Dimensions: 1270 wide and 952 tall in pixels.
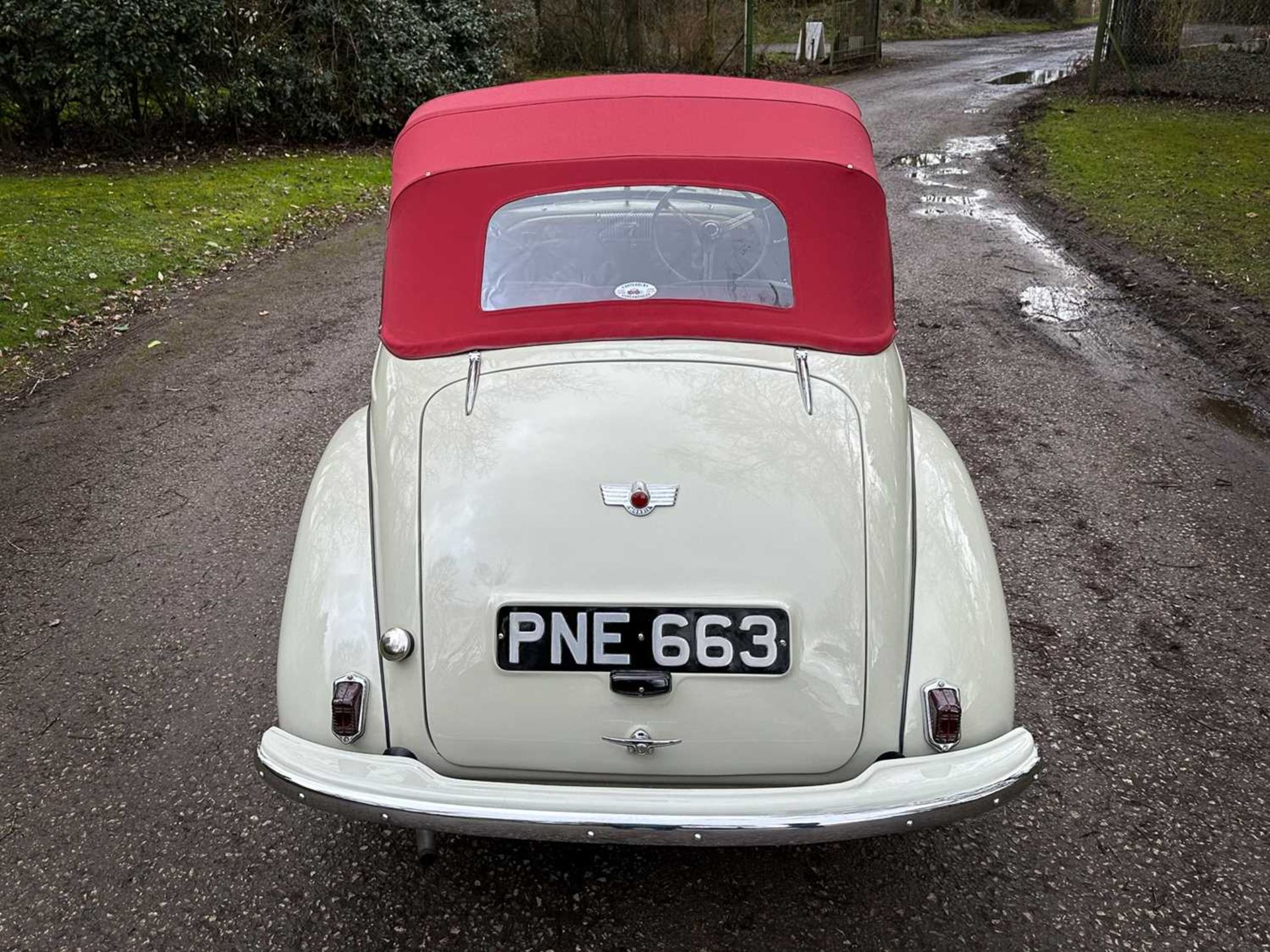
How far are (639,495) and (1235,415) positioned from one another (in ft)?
14.9

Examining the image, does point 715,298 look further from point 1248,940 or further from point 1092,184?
point 1092,184

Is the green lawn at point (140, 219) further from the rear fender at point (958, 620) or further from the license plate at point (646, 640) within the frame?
the rear fender at point (958, 620)

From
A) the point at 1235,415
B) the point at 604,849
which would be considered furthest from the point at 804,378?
the point at 1235,415

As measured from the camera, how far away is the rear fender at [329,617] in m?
2.46

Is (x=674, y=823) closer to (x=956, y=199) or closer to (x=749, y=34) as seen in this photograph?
(x=956, y=199)

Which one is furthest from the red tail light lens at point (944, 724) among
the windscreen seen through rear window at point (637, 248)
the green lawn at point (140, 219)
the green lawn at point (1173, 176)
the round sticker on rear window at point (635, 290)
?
the green lawn at point (140, 219)

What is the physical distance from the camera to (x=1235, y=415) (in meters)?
5.50

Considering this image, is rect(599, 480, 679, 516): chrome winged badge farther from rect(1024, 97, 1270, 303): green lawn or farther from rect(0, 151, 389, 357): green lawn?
rect(1024, 97, 1270, 303): green lawn

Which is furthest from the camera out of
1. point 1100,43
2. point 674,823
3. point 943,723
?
point 1100,43

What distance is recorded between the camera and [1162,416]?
5.51 metres

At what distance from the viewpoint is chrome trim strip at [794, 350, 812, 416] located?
2.82m

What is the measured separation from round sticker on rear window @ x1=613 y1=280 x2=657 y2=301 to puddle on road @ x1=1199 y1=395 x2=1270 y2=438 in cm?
399

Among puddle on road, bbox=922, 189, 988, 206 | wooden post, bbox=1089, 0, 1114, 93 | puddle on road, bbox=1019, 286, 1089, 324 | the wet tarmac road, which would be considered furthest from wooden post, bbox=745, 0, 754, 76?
the wet tarmac road

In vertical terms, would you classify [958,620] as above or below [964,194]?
above
